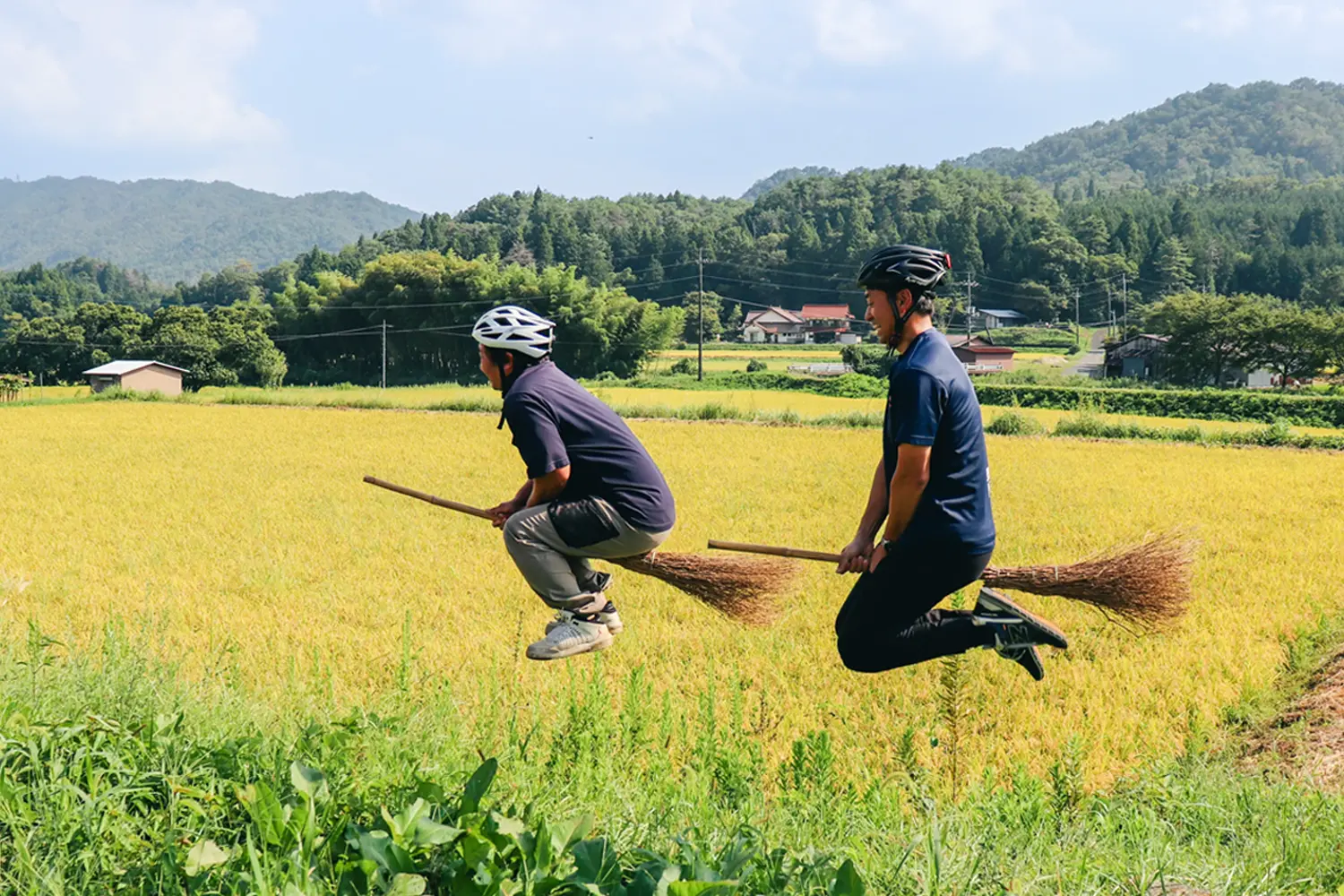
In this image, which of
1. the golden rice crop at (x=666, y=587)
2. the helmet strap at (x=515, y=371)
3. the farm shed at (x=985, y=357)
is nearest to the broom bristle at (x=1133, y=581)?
the golden rice crop at (x=666, y=587)

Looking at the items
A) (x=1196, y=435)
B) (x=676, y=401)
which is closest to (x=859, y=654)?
(x=1196, y=435)

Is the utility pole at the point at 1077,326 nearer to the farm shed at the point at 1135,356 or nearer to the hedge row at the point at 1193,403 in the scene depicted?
the farm shed at the point at 1135,356

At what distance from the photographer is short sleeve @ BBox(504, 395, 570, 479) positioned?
12.0ft

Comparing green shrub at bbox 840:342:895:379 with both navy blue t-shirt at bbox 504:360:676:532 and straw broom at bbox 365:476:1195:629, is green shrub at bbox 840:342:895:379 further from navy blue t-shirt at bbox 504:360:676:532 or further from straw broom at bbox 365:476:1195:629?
navy blue t-shirt at bbox 504:360:676:532

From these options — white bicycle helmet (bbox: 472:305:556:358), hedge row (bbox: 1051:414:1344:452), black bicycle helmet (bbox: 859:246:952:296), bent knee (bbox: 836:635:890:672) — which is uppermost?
black bicycle helmet (bbox: 859:246:952:296)

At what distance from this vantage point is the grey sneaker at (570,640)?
12.3 ft

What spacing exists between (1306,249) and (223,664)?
112 meters

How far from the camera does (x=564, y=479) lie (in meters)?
3.75

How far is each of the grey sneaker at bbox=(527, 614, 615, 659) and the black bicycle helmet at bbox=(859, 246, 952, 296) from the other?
165cm

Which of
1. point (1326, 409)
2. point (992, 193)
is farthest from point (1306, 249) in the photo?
point (1326, 409)

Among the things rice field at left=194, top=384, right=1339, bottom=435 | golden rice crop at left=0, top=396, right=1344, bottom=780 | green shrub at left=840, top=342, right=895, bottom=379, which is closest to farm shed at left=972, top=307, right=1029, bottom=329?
green shrub at left=840, top=342, right=895, bottom=379

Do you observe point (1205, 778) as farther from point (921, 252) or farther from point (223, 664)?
point (223, 664)

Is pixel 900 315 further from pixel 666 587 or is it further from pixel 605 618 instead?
pixel 666 587

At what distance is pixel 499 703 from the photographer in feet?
20.8
